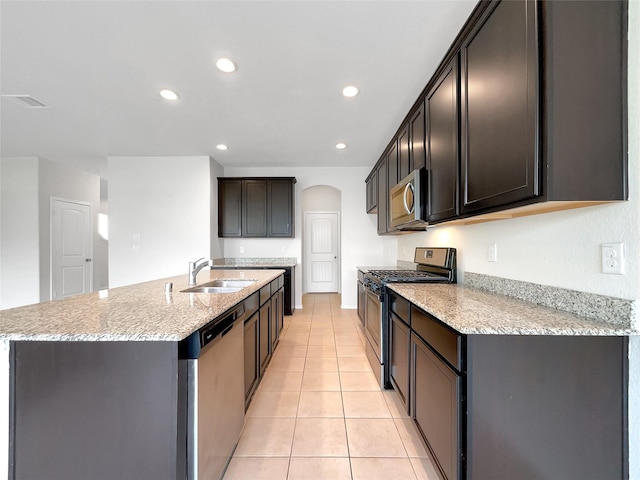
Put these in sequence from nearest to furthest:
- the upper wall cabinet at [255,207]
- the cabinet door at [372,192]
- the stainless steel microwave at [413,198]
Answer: the stainless steel microwave at [413,198] < the cabinet door at [372,192] < the upper wall cabinet at [255,207]

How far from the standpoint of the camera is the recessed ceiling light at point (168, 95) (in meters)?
2.45

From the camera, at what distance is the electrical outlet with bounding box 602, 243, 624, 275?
41.0 inches

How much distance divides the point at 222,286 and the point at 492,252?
Result: 211 centimetres

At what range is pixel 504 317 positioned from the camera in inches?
45.9

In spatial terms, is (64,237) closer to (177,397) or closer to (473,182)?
(177,397)

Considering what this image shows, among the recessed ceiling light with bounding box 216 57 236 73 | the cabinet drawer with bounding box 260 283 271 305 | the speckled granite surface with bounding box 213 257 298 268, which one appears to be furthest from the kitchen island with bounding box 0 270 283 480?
the speckled granite surface with bounding box 213 257 298 268

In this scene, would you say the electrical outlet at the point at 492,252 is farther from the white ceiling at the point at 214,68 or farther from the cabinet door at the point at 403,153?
the white ceiling at the point at 214,68

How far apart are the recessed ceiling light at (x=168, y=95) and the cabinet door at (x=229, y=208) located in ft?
7.07

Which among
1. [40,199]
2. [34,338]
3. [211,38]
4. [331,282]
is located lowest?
[331,282]

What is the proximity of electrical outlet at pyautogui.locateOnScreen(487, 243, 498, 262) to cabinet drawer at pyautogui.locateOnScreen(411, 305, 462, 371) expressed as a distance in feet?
2.19

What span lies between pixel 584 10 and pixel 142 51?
7.86ft

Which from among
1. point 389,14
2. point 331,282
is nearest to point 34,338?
point 389,14

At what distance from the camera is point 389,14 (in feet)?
5.23

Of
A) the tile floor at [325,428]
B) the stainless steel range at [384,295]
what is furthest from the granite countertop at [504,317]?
the tile floor at [325,428]
